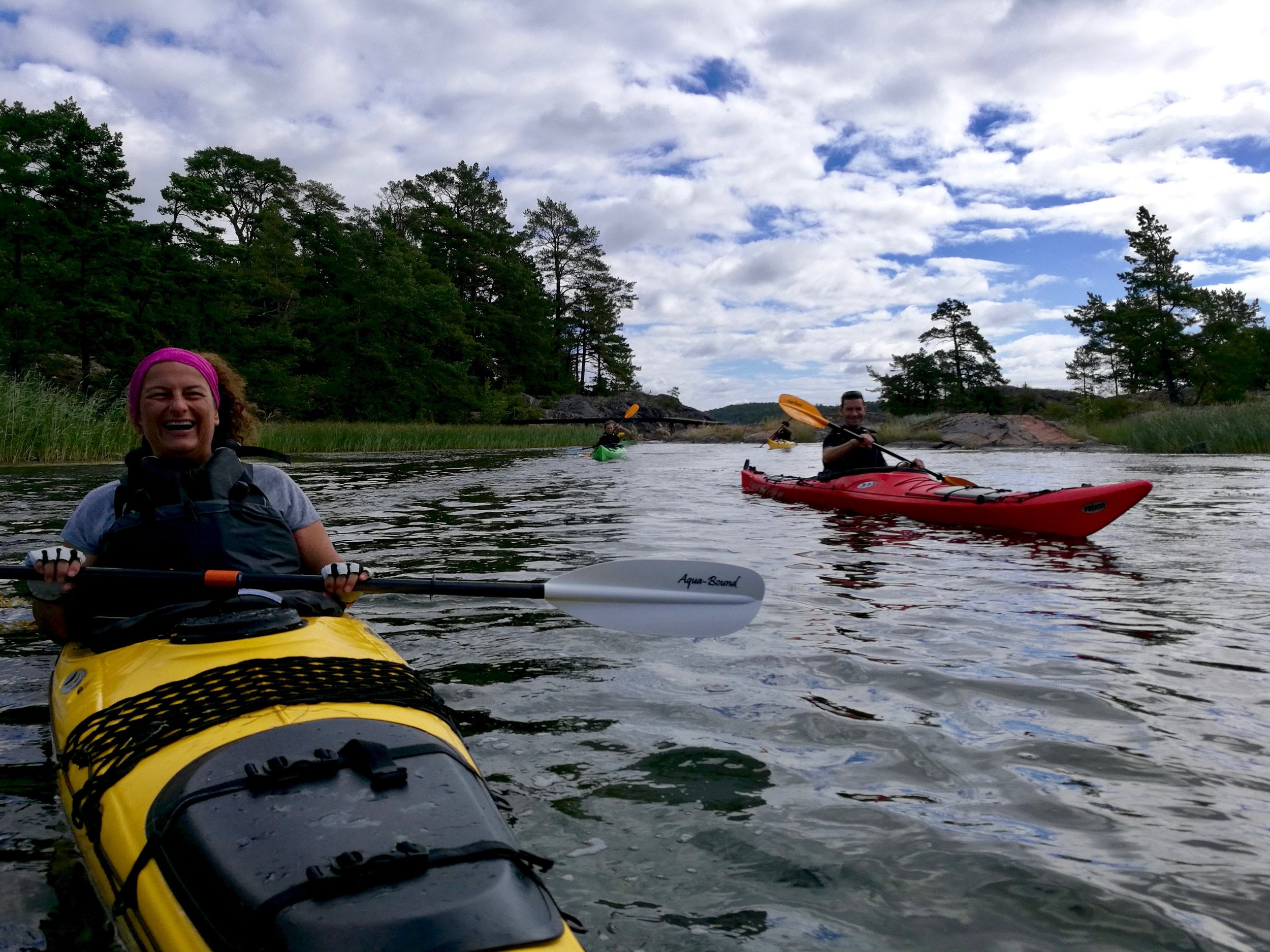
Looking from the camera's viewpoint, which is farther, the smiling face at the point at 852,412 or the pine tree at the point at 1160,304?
the pine tree at the point at 1160,304

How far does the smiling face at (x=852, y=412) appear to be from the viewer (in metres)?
9.29

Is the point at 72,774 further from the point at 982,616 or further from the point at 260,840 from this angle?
the point at 982,616

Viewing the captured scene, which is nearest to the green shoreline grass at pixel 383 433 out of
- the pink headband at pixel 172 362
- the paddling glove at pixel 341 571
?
the pink headband at pixel 172 362

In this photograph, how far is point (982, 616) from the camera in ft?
14.1

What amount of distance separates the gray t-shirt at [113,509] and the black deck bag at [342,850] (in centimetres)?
145

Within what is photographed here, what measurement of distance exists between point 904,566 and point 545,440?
24.7 m

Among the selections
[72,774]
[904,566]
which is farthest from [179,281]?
[72,774]

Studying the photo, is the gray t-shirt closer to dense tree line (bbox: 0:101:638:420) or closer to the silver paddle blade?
the silver paddle blade

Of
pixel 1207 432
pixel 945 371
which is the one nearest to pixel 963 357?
pixel 945 371

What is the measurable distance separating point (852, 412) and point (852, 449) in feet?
1.36

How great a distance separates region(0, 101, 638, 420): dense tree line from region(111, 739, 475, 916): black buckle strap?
2247cm

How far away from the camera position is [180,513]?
2752 mm

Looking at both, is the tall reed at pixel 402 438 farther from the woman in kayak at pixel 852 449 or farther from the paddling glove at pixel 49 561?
the paddling glove at pixel 49 561

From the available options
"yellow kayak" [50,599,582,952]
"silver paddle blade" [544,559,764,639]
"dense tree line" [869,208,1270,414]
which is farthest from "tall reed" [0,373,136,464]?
"dense tree line" [869,208,1270,414]
